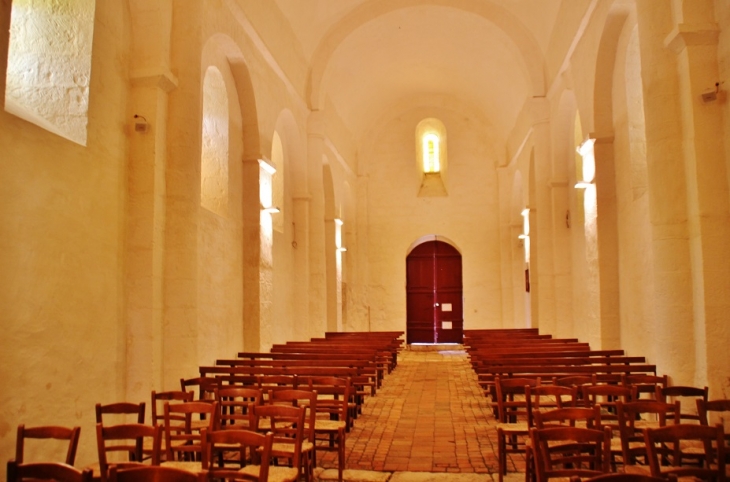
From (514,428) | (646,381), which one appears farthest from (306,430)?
(646,381)

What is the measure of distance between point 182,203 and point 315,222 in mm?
8104

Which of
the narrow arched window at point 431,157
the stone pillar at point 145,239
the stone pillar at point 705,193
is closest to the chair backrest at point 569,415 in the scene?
the stone pillar at point 705,193

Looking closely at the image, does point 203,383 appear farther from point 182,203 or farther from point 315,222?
point 315,222

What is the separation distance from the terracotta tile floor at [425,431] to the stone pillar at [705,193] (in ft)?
7.87

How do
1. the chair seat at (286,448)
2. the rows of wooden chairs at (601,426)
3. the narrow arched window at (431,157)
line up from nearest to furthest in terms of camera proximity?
1. the rows of wooden chairs at (601,426)
2. the chair seat at (286,448)
3. the narrow arched window at (431,157)

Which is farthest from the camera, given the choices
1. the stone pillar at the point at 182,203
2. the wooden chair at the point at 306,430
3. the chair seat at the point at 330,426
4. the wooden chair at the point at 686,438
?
the stone pillar at the point at 182,203

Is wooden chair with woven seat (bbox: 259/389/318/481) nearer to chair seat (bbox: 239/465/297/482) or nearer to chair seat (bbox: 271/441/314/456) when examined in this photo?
chair seat (bbox: 271/441/314/456)

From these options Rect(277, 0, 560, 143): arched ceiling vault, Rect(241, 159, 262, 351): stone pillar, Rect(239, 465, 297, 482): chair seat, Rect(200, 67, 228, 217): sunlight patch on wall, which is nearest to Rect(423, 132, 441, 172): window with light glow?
Rect(277, 0, 560, 143): arched ceiling vault

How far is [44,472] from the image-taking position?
342 cm

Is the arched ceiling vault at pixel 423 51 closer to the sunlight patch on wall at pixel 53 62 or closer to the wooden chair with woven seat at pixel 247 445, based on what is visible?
the sunlight patch on wall at pixel 53 62

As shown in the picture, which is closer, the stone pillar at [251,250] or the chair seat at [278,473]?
the chair seat at [278,473]

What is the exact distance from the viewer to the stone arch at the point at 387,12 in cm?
1507

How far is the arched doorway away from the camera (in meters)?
23.3

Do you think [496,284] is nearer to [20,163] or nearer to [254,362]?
[254,362]
